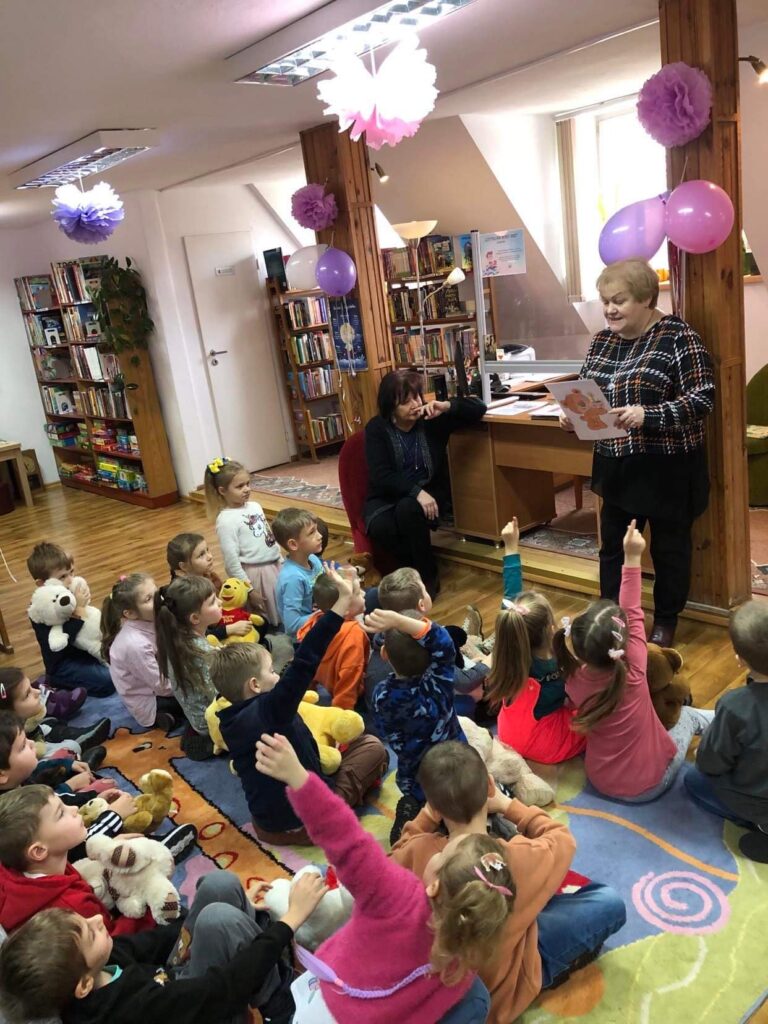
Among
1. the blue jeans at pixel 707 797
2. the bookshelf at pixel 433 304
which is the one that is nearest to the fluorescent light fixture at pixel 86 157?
the bookshelf at pixel 433 304

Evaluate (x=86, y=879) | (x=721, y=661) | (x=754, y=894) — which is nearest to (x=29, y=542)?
(x=86, y=879)

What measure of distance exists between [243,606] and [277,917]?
1.99 metres

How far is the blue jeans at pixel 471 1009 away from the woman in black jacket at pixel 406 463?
8.50ft

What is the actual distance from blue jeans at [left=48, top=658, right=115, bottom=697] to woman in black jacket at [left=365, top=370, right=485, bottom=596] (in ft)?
4.78

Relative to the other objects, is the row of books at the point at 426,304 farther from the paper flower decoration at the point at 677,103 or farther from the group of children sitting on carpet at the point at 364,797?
the group of children sitting on carpet at the point at 364,797

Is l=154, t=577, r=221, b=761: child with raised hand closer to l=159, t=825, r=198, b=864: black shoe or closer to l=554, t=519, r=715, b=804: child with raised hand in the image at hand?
l=159, t=825, r=198, b=864: black shoe

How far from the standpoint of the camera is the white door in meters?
6.67

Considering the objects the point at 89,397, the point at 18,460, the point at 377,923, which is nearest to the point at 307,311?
the point at 89,397

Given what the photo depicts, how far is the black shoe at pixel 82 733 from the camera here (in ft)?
10.1

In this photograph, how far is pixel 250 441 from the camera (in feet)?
23.5

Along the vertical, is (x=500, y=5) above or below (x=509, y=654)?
above

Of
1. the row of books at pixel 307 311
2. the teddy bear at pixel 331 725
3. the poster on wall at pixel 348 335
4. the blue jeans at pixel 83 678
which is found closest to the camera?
the teddy bear at pixel 331 725

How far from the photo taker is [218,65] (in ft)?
10.2

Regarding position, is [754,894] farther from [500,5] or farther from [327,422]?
[327,422]
